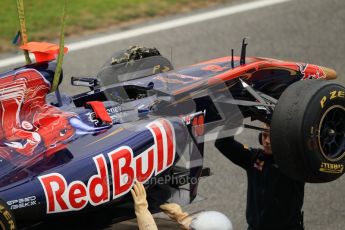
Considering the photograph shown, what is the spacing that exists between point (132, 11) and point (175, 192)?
5.62 metres

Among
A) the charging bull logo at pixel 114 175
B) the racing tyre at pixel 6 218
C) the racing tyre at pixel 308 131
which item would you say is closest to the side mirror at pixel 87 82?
the charging bull logo at pixel 114 175

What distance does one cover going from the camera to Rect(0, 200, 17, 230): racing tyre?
14.0 feet

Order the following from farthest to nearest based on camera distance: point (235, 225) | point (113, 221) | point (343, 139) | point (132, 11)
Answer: point (132, 11) < point (235, 225) < point (343, 139) < point (113, 221)

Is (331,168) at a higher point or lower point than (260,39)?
higher

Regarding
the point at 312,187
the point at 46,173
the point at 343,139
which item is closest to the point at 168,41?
the point at 312,187

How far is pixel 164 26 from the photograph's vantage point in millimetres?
10141

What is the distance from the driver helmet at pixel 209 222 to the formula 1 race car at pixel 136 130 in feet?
0.87

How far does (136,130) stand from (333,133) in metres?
1.29

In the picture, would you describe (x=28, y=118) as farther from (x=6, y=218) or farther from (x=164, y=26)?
(x=164, y=26)

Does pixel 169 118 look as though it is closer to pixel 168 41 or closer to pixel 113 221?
pixel 113 221

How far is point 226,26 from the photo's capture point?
10133 millimetres

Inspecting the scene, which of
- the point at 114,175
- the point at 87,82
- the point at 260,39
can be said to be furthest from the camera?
the point at 260,39

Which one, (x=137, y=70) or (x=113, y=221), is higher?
(x=137, y=70)

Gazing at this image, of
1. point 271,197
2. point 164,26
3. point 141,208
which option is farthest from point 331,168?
point 164,26
